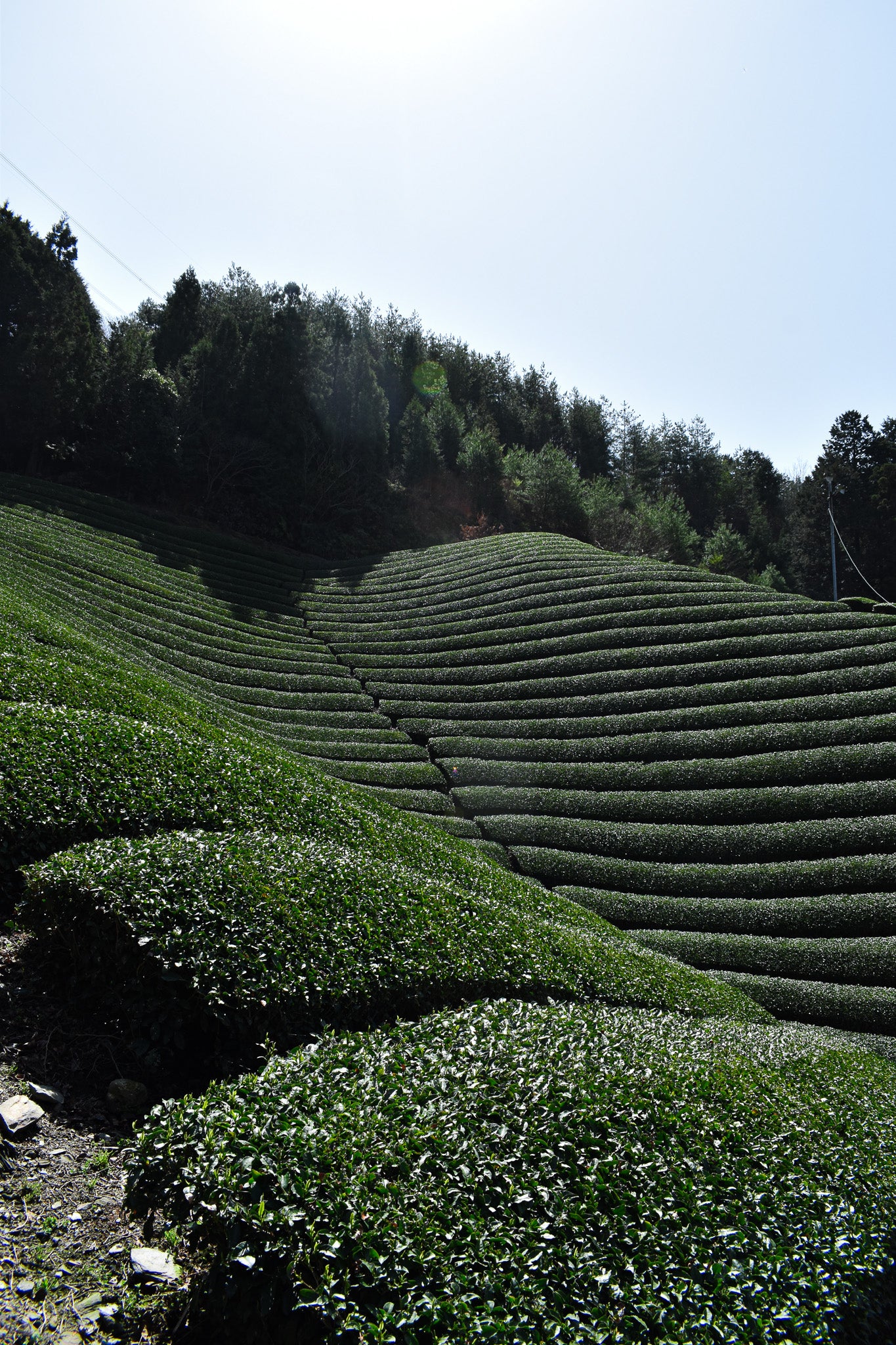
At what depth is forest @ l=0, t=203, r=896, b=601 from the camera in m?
34.7

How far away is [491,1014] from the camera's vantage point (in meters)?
6.07

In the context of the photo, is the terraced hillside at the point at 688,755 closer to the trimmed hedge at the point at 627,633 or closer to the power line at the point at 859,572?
the trimmed hedge at the point at 627,633

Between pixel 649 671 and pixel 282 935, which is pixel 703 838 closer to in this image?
pixel 649 671

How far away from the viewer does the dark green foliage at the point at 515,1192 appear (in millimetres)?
3441

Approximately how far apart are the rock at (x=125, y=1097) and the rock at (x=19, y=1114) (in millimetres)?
375

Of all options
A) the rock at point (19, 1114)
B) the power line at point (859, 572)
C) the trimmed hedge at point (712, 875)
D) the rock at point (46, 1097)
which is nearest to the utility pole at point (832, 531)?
the power line at point (859, 572)

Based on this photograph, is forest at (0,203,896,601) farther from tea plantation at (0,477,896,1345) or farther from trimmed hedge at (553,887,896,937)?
trimmed hedge at (553,887,896,937)

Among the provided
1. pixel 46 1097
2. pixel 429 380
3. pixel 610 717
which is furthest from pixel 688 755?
pixel 429 380

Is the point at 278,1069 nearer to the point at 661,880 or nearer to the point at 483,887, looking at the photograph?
the point at 483,887

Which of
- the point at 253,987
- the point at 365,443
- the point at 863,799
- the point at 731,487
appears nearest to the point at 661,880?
the point at 863,799

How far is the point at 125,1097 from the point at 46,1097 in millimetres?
422

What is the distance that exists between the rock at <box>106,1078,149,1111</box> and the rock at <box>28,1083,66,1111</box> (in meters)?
0.26

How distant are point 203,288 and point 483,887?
5362 centimetres

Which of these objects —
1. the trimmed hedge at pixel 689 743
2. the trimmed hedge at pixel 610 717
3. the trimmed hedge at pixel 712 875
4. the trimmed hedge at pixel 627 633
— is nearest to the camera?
the trimmed hedge at pixel 712 875
